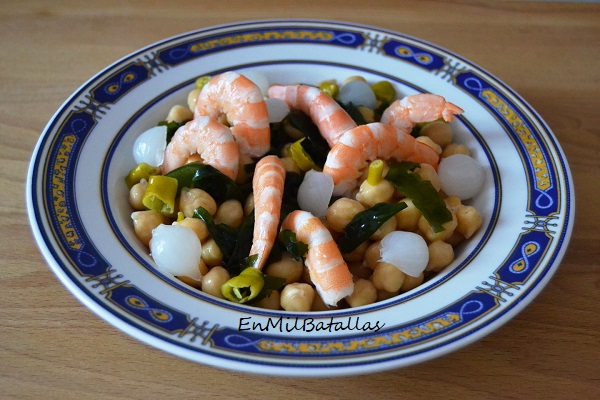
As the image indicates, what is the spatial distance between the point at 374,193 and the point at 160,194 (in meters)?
0.80

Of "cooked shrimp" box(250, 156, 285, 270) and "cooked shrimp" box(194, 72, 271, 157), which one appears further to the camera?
"cooked shrimp" box(194, 72, 271, 157)

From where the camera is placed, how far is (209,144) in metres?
2.46

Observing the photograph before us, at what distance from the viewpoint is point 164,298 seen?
1.97 metres

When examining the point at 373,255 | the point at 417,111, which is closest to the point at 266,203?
the point at 373,255

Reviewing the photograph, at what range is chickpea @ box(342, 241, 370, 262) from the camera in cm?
235

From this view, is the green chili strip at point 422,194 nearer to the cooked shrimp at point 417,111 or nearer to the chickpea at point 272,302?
the cooked shrimp at point 417,111

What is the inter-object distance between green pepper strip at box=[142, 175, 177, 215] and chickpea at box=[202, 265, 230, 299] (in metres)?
0.36

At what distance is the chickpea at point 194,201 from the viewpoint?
2.38 metres

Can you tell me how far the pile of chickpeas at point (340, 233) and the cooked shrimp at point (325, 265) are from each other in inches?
2.8

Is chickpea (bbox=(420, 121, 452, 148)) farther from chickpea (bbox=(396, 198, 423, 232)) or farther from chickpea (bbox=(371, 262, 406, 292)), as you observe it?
chickpea (bbox=(371, 262, 406, 292))

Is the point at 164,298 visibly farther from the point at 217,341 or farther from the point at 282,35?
the point at 282,35

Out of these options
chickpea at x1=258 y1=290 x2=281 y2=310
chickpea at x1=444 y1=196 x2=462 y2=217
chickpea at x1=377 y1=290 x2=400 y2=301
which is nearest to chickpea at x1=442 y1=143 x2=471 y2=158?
chickpea at x1=444 y1=196 x2=462 y2=217

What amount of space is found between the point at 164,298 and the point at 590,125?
2.20 meters

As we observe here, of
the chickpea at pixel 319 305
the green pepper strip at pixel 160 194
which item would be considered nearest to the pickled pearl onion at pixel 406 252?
the chickpea at pixel 319 305
